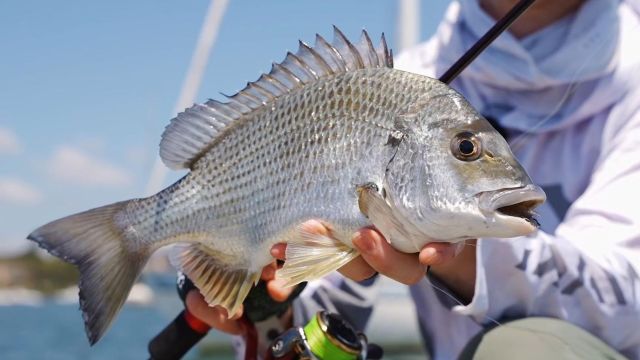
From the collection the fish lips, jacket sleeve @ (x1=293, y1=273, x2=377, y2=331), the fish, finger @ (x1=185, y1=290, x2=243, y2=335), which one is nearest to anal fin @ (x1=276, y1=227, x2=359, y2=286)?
the fish

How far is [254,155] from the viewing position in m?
1.96

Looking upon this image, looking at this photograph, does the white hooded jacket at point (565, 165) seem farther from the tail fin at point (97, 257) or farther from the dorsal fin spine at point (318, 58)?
the tail fin at point (97, 257)

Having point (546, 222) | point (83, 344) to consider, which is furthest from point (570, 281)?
point (83, 344)

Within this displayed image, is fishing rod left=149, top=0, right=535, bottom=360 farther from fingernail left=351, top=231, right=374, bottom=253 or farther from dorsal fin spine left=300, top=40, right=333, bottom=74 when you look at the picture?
fingernail left=351, top=231, right=374, bottom=253

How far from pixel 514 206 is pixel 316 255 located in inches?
16.5

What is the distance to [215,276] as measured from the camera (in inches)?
80.7

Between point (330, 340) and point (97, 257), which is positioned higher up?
point (97, 257)

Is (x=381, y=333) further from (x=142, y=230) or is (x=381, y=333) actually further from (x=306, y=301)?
(x=142, y=230)

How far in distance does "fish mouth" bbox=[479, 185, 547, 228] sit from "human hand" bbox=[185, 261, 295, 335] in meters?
0.93

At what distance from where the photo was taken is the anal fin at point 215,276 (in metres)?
2.01

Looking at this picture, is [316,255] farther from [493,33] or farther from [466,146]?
[493,33]

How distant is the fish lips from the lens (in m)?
1.52

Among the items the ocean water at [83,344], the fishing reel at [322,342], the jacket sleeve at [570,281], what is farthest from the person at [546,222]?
the ocean water at [83,344]

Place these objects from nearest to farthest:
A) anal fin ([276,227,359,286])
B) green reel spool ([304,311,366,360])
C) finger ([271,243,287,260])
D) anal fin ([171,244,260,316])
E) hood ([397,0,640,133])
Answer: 1. anal fin ([276,227,359,286])
2. finger ([271,243,287,260])
3. anal fin ([171,244,260,316])
4. green reel spool ([304,311,366,360])
5. hood ([397,0,640,133])
